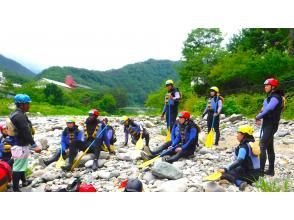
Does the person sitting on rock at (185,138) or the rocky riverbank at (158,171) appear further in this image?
Answer: the person sitting on rock at (185,138)

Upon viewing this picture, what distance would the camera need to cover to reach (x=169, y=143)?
A: 7480 mm

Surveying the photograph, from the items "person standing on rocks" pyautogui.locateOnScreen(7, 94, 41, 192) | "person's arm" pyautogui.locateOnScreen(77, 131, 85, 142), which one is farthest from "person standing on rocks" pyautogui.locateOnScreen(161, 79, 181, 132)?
"person standing on rocks" pyautogui.locateOnScreen(7, 94, 41, 192)

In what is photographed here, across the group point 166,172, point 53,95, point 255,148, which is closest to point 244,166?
point 255,148

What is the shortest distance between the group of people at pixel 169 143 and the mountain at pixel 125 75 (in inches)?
1856

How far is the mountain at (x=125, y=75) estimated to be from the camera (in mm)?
57812

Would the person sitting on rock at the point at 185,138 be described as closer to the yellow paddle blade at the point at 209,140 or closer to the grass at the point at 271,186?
the yellow paddle blade at the point at 209,140

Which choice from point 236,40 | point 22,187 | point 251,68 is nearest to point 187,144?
point 22,187

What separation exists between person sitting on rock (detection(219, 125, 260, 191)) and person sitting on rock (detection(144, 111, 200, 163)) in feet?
5.13

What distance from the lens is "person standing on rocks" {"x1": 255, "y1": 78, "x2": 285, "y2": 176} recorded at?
18.4 ft

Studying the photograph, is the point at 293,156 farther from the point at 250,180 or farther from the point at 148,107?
the point at 148,107

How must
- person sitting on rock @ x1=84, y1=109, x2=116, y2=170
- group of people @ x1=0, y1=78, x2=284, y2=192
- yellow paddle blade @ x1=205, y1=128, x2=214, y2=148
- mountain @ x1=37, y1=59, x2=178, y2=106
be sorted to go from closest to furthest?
group of people @ x1=0, y1=78, x2=284, y2=192 < person sitting on rock @ x1=84, y1=109, x2=116, y2=170 < yellow paddle blade @ x1=205, y1=128, x2=214, y2=148 < mountain @ x1=37, y1=59, x2=178, y2=106

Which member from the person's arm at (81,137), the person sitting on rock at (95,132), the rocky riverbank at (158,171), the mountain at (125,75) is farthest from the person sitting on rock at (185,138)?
the mountain at (125,75)

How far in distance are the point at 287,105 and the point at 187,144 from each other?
7389 millimetres

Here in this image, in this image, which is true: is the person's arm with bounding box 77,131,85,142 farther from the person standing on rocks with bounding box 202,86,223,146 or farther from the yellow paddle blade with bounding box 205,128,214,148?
the person standing on rocks with bounding box 202,86,223,146
